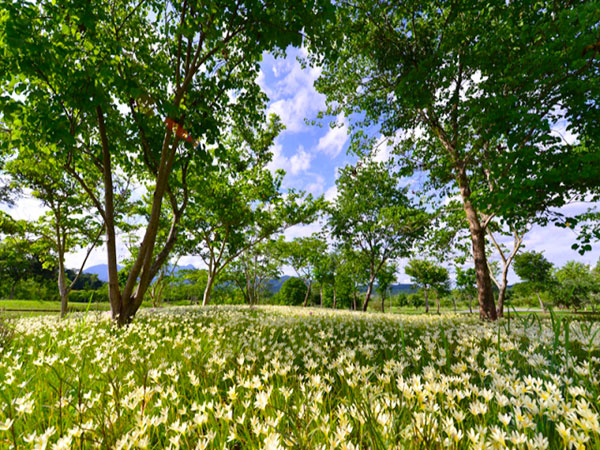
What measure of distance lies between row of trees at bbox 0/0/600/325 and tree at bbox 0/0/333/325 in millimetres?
46

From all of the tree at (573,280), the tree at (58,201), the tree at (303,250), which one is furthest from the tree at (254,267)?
the tree at (573,280)

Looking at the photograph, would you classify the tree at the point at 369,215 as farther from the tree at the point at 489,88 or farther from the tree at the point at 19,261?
the tree at the point at 19,261

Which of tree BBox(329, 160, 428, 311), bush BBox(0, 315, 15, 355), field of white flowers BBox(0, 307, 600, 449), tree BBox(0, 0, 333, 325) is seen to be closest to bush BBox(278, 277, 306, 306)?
tree BBox(329, 160, 428, 311)

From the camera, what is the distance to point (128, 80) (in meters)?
4.94

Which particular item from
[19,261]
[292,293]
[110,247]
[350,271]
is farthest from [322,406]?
[292,293]

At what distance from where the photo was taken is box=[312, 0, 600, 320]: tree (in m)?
5.80

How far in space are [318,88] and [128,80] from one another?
8704 millimetres

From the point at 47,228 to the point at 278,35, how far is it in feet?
64.3

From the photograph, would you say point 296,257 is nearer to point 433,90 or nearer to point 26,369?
point 433,90

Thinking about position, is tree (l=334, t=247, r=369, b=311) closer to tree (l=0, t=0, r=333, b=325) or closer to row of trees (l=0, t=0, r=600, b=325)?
row of trees (l=0, t=0, r=600, b=325)

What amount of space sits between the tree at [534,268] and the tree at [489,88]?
47963mm

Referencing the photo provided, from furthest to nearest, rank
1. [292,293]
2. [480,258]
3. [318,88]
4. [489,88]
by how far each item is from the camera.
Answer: [292,293] < [318,88] < [480,258] < [489,88]

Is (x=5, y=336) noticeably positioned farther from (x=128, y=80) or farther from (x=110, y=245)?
(x=128, y=80)

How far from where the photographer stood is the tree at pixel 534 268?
144 feet
